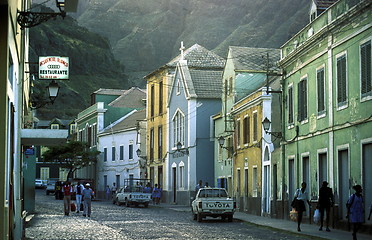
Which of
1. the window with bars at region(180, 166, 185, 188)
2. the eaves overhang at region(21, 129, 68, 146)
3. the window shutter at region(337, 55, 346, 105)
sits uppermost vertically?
the window shutter at region(337, 55, 346, 105)

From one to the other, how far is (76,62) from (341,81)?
121 m

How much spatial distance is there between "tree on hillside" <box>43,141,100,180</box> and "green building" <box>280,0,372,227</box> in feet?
143

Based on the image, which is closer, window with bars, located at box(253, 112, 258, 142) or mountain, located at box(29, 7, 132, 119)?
window with bars, located at box(253, 112, 258, 142)

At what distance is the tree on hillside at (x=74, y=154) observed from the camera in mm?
74069

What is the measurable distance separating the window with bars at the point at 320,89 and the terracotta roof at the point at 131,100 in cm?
4852

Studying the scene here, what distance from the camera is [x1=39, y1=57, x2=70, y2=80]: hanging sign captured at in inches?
870

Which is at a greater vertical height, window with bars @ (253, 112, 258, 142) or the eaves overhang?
window with bars @ (253, 112, 258, 142)

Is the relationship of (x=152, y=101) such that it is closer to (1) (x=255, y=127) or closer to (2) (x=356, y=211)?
(1) (x=255, y=127)

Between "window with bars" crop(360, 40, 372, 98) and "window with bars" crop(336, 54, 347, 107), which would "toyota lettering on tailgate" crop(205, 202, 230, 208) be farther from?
"window with bars" crop(360, 40, 372, 98)

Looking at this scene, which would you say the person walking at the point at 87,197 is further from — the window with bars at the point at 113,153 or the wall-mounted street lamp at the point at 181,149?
the window with bars at the point at 113,153

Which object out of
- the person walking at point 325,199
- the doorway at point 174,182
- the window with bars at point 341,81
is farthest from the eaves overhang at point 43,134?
the doorway at point 174,182

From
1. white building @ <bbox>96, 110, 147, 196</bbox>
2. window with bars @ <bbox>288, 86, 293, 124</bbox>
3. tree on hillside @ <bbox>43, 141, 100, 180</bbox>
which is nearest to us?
window with bars @ <bbox>288, 86, 293, 124</bbox>

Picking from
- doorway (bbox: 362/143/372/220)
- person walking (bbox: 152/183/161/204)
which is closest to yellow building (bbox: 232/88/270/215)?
doorway (bbox: 362/143/372/220)

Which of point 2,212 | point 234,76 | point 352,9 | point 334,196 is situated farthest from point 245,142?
point 2,212
